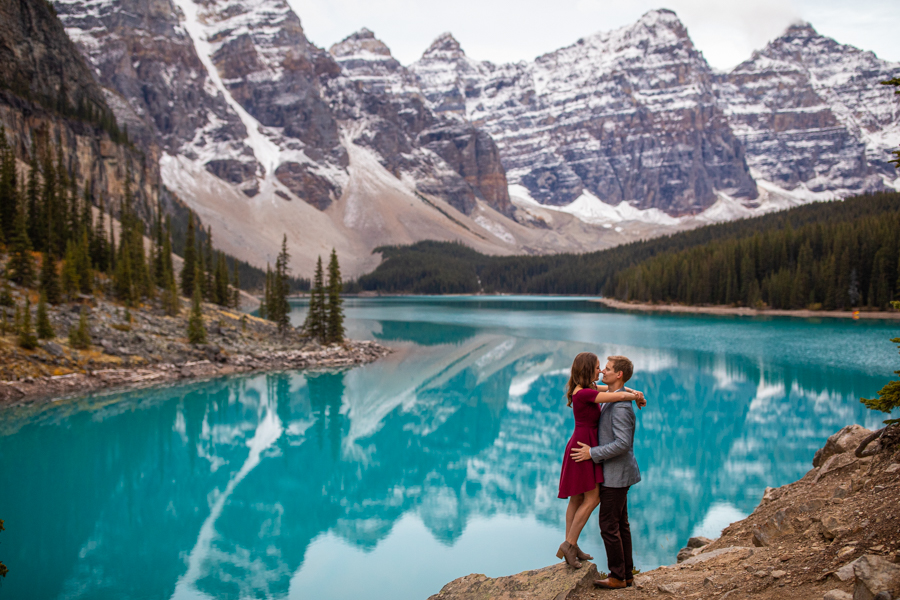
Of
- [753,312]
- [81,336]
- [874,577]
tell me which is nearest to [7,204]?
[81,336]

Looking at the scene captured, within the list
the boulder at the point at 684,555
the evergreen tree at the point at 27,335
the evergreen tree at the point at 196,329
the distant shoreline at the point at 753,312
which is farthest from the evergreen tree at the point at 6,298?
the distant shoreline at the point at 753,312

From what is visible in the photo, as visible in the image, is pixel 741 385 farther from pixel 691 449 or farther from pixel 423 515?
pixel 423 515

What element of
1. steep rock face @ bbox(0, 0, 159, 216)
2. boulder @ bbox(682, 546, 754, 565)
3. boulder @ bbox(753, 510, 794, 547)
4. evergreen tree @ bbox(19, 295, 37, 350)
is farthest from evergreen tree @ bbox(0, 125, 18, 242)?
boulder @ bbox(753, 510, 794, 547)

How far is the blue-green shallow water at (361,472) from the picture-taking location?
37.4 ft

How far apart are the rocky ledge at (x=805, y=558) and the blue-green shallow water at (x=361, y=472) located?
3.80 meters

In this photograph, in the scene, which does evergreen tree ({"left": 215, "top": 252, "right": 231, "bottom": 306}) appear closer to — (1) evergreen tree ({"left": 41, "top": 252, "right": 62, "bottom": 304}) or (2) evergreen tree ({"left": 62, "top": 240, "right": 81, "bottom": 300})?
(2) evergreen tree ({"left": 62, "top": 240, "right": 81, "bottom": 300})

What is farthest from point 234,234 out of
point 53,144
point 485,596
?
point 485,596

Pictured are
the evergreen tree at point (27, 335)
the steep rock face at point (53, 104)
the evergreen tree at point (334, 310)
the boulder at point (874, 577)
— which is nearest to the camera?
the boulder at point (874, 577)

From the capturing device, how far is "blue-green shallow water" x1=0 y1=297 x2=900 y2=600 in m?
11.4

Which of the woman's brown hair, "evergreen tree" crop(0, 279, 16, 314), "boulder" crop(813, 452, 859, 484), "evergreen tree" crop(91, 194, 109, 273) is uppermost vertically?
"evergreen tree" crop(91, 194, 109, 273)

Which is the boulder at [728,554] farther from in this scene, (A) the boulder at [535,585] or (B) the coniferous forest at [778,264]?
(B) the coniferous forest at [778,264]

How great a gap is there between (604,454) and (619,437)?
0.76ft

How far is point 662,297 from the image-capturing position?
3285 inches

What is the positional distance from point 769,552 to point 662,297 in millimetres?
81775
